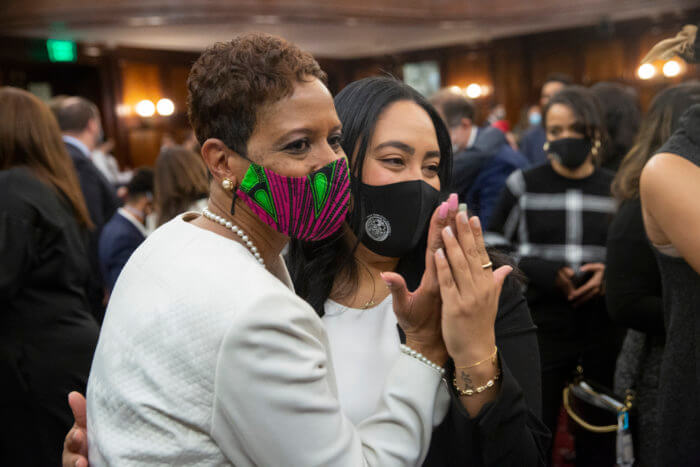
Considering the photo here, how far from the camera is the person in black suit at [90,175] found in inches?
138

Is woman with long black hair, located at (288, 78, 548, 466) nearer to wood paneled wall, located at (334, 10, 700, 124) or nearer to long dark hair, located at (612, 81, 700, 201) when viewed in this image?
long dark hair, located at (612, 81, 700, 201)

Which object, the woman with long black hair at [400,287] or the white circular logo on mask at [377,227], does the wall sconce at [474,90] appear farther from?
the white circular logo on mask at [377,227]

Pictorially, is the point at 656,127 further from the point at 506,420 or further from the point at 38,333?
the point at 38,333

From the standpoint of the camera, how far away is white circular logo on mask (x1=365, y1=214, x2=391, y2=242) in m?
1.47

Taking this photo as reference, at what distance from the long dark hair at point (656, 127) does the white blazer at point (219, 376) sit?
4.67 feet

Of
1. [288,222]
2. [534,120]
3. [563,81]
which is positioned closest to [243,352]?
[288,222]

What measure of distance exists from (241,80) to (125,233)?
2.47 metres

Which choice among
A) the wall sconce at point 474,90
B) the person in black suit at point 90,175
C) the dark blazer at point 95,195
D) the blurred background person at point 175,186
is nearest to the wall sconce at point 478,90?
the wall sconce at point 474,90

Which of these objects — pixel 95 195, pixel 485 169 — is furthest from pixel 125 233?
pixel 485 169

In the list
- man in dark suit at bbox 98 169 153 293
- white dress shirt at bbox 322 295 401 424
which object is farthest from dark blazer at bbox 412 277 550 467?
man in dark suit at bbox 98 169 153 293

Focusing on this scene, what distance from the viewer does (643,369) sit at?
78.4 inches

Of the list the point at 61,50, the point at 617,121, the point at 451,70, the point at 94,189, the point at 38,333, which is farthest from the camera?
the point at 451,70

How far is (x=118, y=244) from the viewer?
3234mm

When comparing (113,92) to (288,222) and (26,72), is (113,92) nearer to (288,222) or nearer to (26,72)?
A: (26,72)
